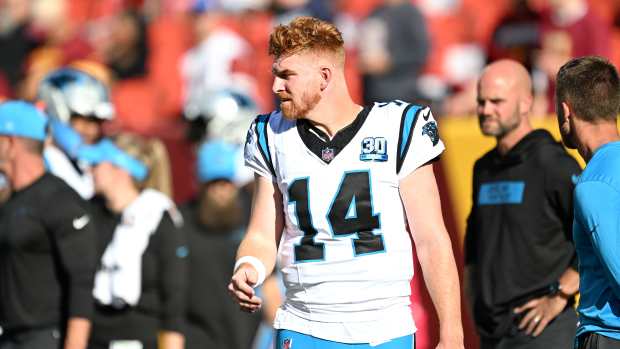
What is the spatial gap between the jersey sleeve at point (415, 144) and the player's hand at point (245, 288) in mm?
694

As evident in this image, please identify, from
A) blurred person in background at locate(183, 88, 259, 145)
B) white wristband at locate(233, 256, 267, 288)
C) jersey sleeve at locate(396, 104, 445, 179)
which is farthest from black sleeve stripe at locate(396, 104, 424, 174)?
blurred person in background at locate(183, 88, 259, 145)

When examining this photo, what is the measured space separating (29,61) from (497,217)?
946 cm

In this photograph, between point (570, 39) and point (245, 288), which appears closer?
point (245, 288)

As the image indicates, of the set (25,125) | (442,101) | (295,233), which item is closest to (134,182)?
(25,125)

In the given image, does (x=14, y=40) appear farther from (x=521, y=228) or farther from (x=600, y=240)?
(x=600, y=240)

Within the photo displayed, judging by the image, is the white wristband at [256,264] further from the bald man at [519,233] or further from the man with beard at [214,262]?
the man with beard at [214,262]

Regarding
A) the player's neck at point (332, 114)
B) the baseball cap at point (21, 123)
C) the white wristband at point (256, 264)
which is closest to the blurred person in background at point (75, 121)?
the baseball cap at point (21, 123)

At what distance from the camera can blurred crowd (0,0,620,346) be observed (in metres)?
9.03

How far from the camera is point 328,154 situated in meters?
4.93

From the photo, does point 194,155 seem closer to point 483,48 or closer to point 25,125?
point 483,48

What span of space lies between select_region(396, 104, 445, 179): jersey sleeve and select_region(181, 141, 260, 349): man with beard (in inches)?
153

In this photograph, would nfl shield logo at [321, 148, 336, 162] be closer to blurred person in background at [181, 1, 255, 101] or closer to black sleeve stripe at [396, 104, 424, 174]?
black sleeve stripe at [396, 104, 424, 174]

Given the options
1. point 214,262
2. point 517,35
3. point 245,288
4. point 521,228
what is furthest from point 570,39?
point 245,288

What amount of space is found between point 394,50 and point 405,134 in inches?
283
